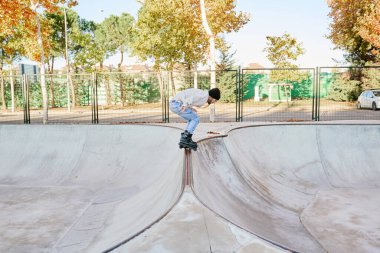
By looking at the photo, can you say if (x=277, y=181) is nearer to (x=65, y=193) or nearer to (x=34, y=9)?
(x=65, y=193)

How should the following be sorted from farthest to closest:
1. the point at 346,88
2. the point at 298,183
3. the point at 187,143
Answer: the point at 346,88 → the point at 298,183 → the point at 187,143

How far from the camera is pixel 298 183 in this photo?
319 inches

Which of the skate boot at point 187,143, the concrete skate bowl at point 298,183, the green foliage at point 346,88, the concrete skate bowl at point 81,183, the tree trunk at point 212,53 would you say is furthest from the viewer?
the green foliage at point 346,88

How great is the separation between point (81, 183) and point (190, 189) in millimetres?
5229

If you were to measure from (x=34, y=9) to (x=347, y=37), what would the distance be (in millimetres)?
26517

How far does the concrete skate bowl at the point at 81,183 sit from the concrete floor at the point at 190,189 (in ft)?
0.10

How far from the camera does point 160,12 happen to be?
29.8 metres

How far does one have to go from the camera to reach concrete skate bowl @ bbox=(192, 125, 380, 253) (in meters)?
5.12

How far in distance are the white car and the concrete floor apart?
1403 centimetres

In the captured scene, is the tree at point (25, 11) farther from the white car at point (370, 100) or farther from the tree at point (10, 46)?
the white car at point (370, 100)

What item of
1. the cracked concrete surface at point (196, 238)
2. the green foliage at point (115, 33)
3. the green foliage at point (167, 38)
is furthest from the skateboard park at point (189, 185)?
the green foliage at point (115, 33)

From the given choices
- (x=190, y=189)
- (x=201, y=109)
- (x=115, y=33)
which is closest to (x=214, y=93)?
(x=190, y=189)

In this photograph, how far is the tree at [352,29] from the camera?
28684 millimetres

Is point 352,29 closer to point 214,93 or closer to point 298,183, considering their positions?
point 298,183
